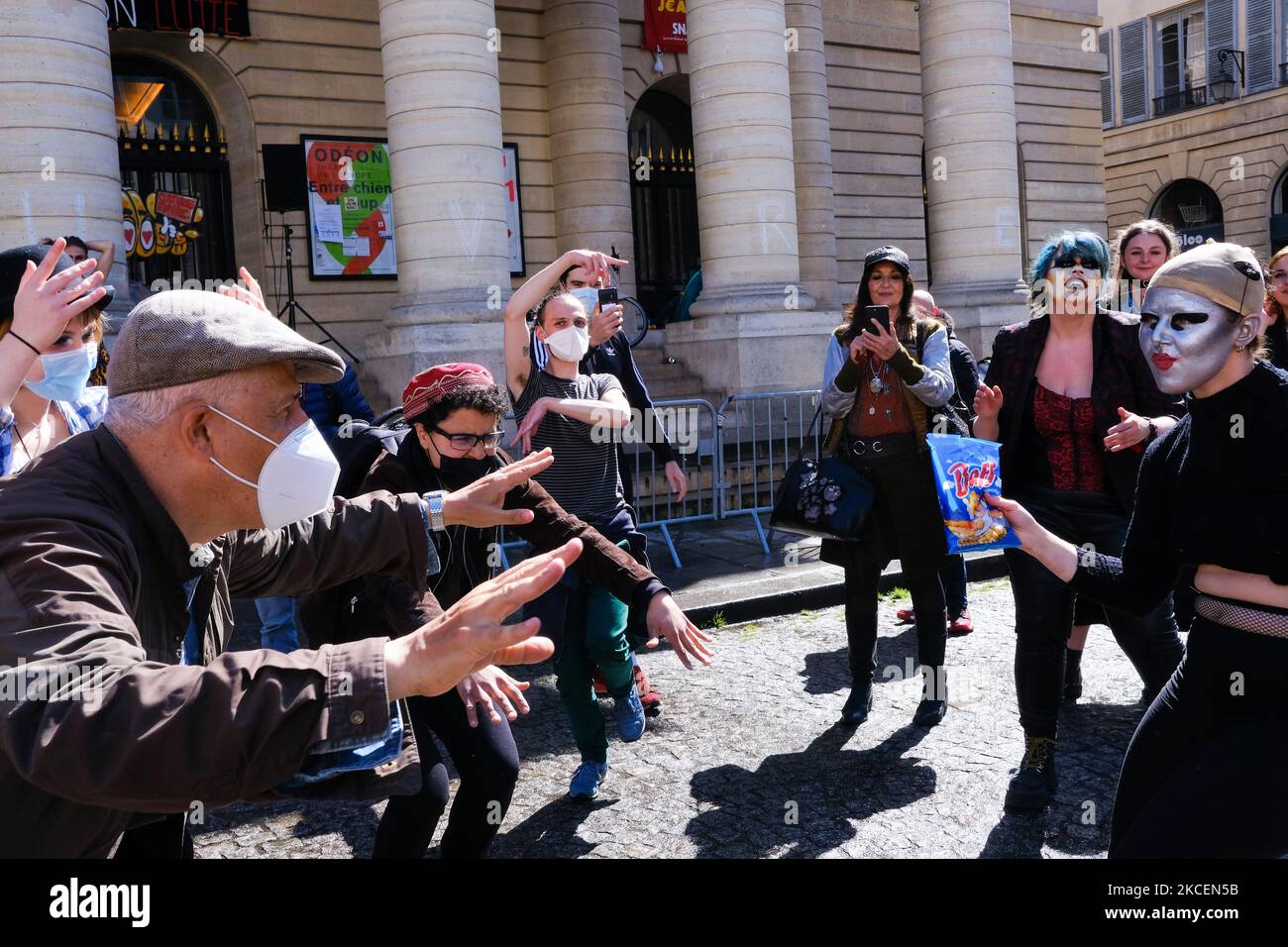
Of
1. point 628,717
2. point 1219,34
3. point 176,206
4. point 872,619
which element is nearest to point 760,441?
point 872,619

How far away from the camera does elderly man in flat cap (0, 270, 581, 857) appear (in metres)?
1.47

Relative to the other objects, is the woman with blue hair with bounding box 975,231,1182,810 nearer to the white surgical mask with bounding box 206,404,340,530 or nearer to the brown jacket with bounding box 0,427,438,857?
the white surgical mask with bounding box 206,404,340,530

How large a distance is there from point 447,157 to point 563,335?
6.39m

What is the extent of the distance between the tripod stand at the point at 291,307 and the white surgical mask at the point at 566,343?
28.1ft

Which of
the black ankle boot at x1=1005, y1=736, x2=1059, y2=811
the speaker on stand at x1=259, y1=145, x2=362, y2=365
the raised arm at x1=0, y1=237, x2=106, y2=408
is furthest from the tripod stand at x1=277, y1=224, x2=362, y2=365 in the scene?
the black ankle boot at x1=1005, y1=736, x2=1059, y2=811

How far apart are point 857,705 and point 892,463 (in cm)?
113

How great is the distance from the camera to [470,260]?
37.2 feet

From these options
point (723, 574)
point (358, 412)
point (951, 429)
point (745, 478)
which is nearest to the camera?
point (951, 429)

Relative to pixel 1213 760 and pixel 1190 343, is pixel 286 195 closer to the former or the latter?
pixel 1190 343

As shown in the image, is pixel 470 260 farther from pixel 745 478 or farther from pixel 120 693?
pixel 120 693

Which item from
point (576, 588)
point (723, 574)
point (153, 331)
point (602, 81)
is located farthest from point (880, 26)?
point (153, 331)

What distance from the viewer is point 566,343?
5430mm

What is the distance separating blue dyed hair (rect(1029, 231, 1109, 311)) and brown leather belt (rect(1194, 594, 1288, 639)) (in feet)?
6.81

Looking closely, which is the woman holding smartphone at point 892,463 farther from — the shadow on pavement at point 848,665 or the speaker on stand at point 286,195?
Answer: the speaker on stand at point 286,195
